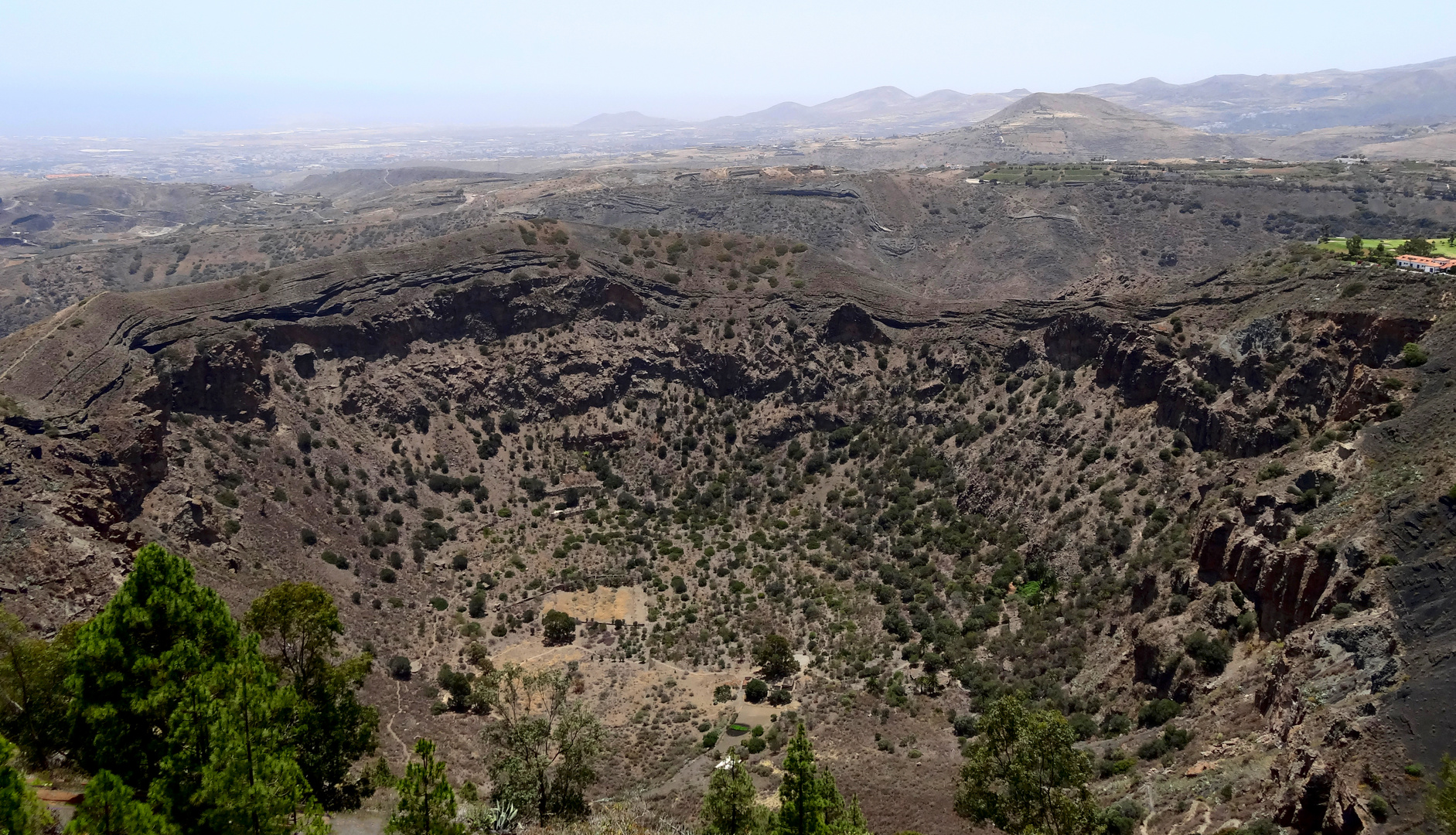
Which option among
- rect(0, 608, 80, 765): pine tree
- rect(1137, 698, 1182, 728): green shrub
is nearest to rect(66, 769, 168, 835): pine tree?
rect(0, 608, 80, 765): pine tree

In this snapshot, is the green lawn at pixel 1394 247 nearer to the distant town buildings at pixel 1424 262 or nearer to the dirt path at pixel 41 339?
the distant town buildings at pixel 1424 262

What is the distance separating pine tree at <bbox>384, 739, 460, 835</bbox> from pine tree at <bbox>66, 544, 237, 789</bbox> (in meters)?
5.19

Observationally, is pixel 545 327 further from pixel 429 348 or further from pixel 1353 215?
pixel 1353 215

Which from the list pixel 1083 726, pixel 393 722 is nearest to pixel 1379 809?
pixel 1083 726

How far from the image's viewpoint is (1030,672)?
3688 cm

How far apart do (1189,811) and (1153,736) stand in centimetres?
573

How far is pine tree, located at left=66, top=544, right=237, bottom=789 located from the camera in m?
18.7

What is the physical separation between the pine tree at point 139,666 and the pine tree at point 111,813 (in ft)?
7.33

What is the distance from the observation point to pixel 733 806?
21203mm

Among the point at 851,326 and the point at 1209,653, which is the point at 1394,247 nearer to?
the point at 851,326

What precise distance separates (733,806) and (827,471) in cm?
3852

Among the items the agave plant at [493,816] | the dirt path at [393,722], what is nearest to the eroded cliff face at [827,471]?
the dirt path at [393,722]

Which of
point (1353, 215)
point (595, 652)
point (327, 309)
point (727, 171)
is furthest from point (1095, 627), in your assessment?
point (727, 171)

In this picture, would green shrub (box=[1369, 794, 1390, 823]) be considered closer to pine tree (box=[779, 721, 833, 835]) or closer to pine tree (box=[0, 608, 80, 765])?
pine tree (box=[779, 721, 833, 835])
